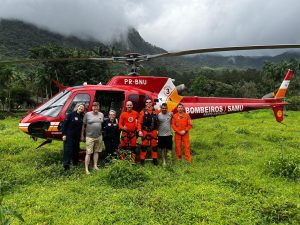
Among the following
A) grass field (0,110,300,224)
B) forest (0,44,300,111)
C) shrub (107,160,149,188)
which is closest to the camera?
grass field (0,110,300,224)

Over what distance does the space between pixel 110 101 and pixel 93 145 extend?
2015 mm

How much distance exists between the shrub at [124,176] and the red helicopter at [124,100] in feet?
8.07

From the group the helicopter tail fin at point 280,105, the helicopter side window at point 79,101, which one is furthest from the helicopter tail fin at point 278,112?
the helicopter side window at point 79,101

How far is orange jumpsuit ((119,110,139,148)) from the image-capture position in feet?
30.0

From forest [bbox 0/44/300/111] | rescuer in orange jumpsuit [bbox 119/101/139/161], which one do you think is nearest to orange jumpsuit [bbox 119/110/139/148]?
rescuer in orange jumpsuit [bbox 119/101/139/161]

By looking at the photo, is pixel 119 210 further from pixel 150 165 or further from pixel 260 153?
pixel 260 153

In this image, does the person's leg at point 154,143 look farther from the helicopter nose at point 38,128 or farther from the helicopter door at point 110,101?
the helicopter nose at point 38,128

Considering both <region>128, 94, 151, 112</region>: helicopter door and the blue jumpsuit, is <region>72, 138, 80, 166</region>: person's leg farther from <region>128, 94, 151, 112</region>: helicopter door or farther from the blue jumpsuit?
<region>128, 94, 151, 112</region>: helicopter door

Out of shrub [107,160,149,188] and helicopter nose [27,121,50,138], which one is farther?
helicopter nose [27,121,50,138]

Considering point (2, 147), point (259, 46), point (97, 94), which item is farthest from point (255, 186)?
point (2, 147)

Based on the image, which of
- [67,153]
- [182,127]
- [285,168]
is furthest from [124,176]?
[285,168]

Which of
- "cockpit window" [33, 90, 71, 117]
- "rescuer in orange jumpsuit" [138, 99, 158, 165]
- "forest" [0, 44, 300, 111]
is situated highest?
"forest" [0, 44, 300, 111]

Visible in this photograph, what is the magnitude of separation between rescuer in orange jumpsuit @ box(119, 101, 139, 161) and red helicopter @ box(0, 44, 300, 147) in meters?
0.89

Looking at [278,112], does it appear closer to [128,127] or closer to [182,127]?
[182,127]
